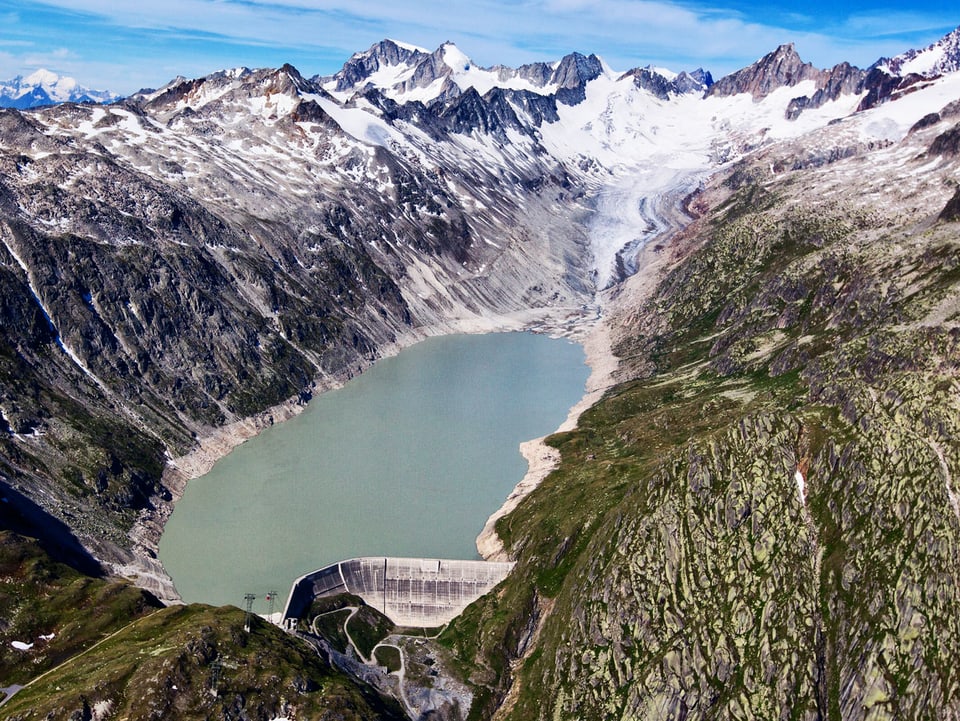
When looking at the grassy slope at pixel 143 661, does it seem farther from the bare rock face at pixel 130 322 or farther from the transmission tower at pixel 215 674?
the bare rock face at pixel 130 322

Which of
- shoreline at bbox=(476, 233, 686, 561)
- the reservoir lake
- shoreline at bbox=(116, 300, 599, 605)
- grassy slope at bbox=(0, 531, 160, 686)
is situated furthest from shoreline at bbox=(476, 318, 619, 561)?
grassy slope at bbox=(0, 531, 160, 686)

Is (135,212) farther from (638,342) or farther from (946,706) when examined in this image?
(946,706)

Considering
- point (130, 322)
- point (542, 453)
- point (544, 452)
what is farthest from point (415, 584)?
Result: point (130, 322)

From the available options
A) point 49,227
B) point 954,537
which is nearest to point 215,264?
point 49,227

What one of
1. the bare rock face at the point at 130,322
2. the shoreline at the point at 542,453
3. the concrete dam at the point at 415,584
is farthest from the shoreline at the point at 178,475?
the shoreline at the point at 542,453

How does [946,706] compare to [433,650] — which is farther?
[433,650]

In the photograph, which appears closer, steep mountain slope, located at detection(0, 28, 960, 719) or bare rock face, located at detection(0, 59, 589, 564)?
steep mountain slope, located at detection(0, 28, 960, 719)

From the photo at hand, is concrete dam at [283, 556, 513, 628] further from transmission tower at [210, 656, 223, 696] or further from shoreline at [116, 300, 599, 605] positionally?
transmission tower at [210, 656, 223, 696]
